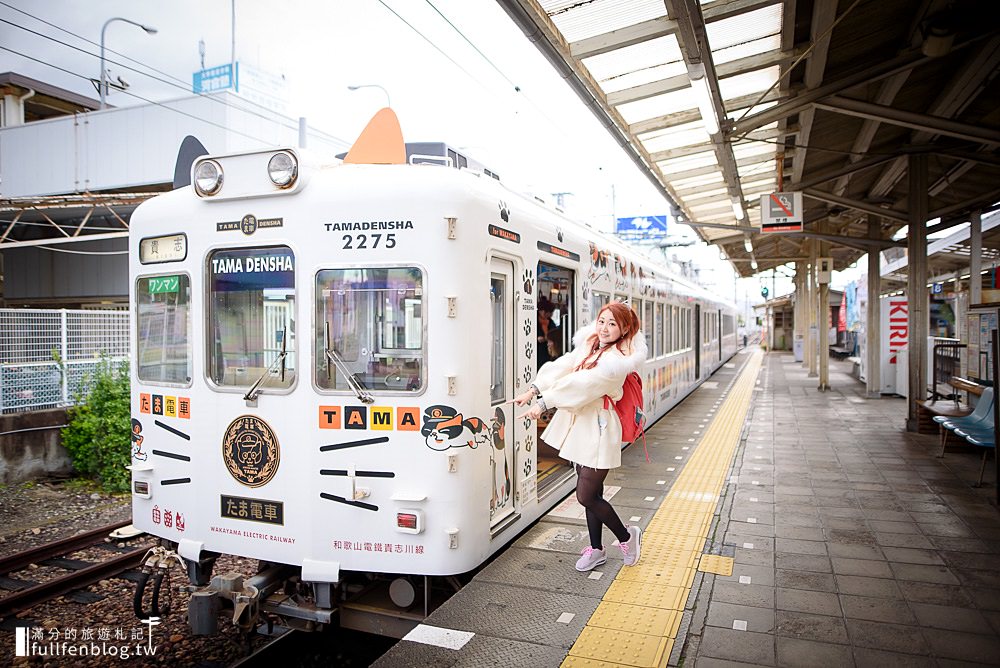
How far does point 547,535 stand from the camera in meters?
4.94

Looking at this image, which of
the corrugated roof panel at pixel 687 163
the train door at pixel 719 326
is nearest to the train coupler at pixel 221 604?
the corrugated roof panel at pixel 687 163

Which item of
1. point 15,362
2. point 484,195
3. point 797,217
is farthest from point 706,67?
point 15,362

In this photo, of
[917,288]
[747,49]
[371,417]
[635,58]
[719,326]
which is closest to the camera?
[371,417]

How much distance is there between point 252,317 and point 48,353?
291 inches

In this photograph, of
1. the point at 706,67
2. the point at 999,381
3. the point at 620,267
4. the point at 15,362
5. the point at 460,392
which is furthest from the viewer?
the point at 15,362

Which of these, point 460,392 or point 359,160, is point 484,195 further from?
point 460,392

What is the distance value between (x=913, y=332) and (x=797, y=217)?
8.81ft

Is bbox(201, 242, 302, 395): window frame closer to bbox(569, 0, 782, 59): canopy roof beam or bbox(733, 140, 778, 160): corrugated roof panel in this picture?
bbox(569, 0, 782, 59): canopy roof beam

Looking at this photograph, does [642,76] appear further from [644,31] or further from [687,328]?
[687,328]

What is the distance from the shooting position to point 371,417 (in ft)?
12.6

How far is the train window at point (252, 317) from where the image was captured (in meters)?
4.00

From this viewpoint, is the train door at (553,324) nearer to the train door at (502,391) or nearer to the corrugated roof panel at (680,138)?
the train door at (502,391)

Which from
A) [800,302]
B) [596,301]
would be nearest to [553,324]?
[596,301]

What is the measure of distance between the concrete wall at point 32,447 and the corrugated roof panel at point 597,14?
818cm
